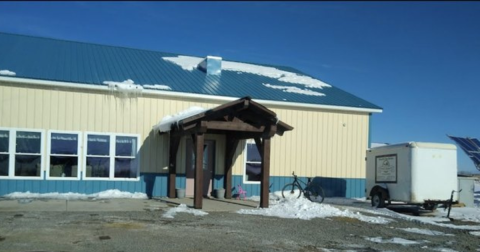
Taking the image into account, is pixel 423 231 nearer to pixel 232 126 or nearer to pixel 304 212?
pixel 304 212

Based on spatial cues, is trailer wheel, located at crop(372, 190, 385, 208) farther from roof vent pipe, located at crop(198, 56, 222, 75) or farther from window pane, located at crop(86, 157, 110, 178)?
window pane, located at crop(86, 157, 110, 178)

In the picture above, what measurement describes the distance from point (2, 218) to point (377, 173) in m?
12.6

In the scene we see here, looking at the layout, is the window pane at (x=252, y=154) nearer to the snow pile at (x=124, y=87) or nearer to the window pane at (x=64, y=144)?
the snow pile at (x=124, y=87)

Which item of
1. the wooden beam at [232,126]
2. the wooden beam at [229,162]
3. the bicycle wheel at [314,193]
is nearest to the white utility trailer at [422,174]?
the bicycle wheel at [314,193]

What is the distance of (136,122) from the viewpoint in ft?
59.2

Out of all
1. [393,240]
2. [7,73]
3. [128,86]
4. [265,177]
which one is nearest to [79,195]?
[128,86]

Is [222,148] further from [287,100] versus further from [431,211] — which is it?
[431,211]

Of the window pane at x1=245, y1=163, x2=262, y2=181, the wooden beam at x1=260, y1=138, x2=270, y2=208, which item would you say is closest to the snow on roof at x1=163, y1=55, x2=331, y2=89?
the window pane at x1=245, y1=163, x2=262, y2=181

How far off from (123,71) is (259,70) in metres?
7.85

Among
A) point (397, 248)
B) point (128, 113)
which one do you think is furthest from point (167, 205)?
point (397, 248)

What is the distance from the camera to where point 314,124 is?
2077 cm

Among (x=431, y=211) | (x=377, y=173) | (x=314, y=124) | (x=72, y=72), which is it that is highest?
(x=72, y=72)

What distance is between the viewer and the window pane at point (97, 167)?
1739cm

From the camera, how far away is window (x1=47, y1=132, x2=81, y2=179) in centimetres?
1694
